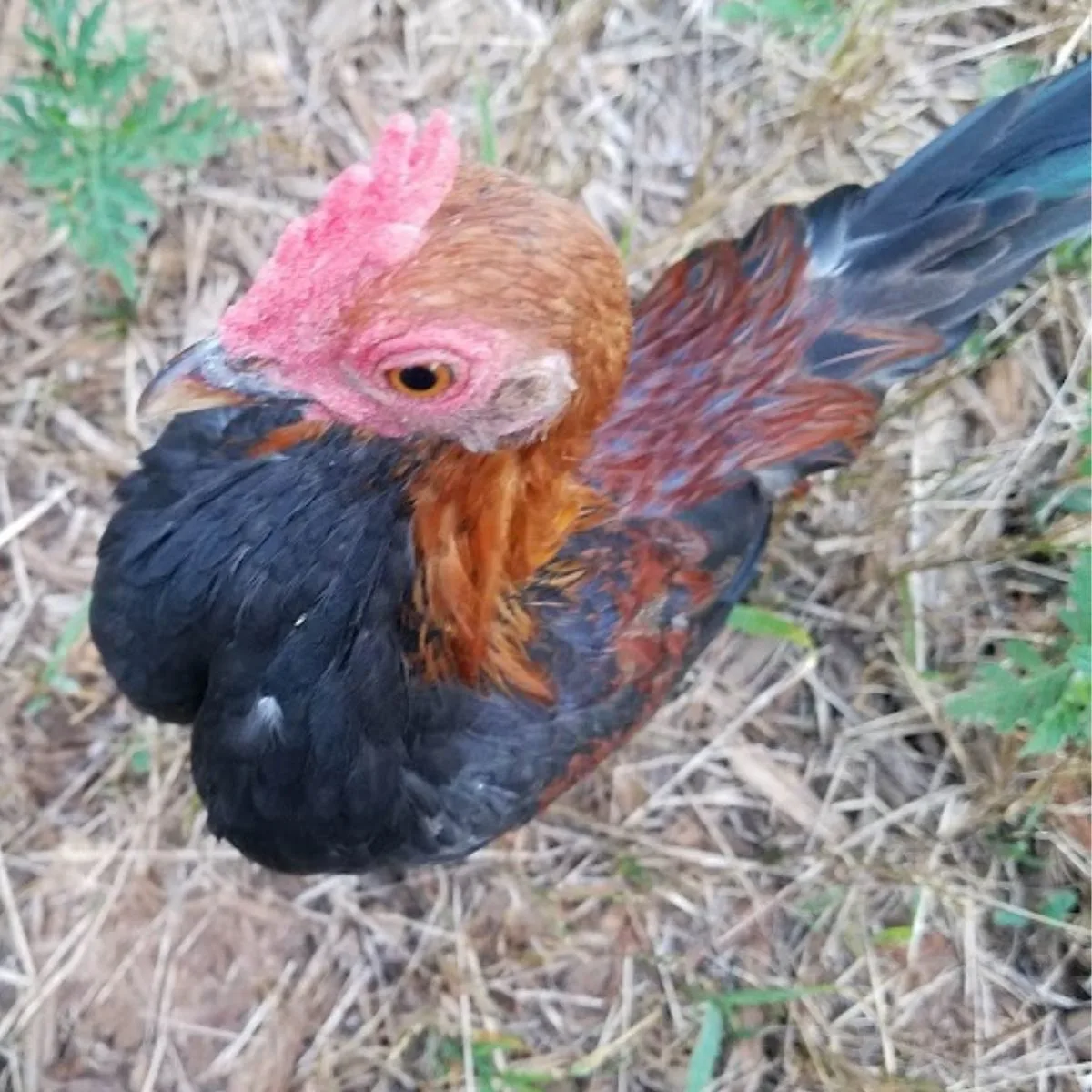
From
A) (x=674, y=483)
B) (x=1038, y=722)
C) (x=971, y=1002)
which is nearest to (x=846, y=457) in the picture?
(x=674, y=483)

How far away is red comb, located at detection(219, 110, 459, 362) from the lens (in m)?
1.06

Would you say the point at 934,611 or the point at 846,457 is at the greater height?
the point at 846,457

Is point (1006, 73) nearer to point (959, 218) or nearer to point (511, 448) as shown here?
point (959, 218)

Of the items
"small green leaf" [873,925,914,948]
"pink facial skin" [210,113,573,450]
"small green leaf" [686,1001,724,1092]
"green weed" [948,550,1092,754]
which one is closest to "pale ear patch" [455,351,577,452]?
"pink facial skin" [210,113,573,450]

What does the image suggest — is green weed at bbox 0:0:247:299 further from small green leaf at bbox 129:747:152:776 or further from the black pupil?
the black pupil

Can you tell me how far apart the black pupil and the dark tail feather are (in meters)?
0.98

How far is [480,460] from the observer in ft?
4.13

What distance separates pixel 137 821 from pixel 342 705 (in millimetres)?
883

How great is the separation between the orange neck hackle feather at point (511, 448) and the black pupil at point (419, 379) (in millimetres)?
73

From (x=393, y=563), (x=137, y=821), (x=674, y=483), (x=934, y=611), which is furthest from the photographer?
(x=934, y=611)

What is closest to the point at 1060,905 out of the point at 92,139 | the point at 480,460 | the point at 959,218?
the point at 959,218

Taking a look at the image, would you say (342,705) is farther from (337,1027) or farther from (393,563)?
(337,1027)

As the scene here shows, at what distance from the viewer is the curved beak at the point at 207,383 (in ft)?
3.84

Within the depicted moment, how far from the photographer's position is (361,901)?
2199 millimetres
